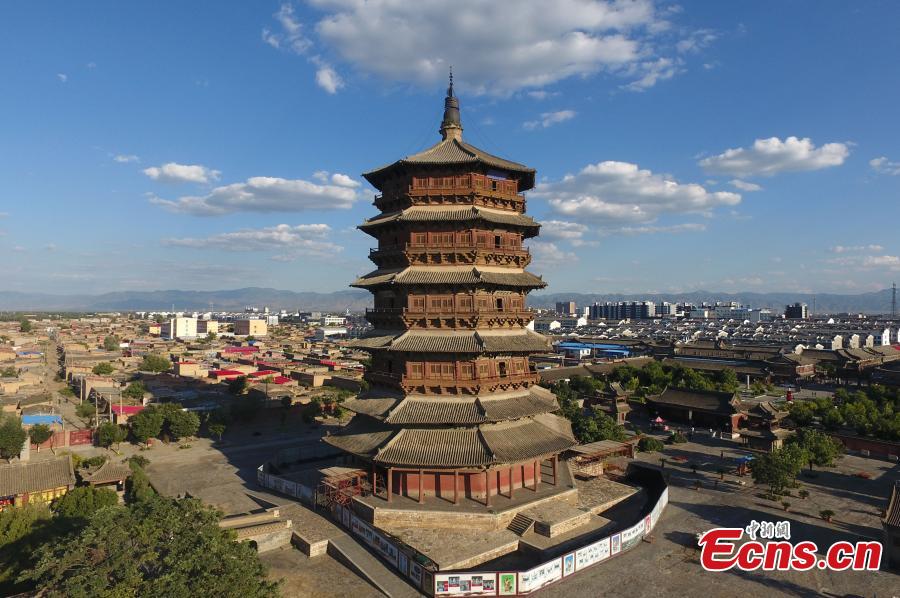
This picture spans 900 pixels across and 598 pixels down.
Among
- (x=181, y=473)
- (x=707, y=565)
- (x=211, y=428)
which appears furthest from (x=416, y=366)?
(x=211, y=428)

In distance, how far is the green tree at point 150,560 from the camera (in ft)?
59.8

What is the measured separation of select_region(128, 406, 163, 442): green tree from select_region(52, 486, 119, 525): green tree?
21031 millimetres

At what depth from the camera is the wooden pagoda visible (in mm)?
29344

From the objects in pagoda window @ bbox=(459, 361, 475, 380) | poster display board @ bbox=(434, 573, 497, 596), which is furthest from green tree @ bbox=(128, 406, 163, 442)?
poster display board @ bbox=(434, 573, 497, 596)

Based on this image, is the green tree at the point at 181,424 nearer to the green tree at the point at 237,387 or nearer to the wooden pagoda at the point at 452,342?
the green tree at the point at 237,387

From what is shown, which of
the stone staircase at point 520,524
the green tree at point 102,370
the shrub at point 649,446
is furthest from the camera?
the green tree at point 102,370

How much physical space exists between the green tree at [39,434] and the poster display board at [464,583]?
49746 millimetres

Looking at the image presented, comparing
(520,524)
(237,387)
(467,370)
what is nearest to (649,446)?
(520,524)

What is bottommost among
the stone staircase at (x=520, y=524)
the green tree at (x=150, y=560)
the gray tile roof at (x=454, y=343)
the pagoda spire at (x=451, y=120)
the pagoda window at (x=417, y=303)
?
the stone staircase at (x=520, y=524)

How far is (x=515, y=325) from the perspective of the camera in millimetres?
33438

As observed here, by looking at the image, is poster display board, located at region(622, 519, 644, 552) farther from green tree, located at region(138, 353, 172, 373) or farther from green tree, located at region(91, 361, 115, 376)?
green tree, located at region(138, 353, 172, 373)

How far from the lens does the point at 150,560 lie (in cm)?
2000

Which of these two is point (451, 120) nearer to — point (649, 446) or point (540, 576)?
point (540, 576)

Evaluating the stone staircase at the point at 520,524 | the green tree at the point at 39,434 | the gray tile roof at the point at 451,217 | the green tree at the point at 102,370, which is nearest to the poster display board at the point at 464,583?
the stone staircase at the point at 520,524
